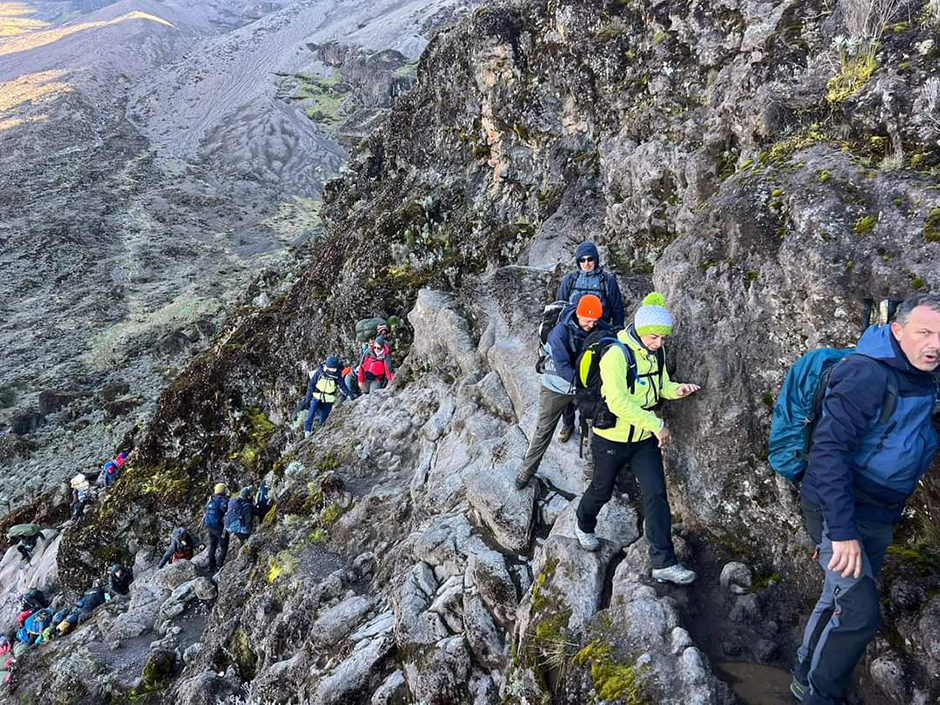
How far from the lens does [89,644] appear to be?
12.9 metres

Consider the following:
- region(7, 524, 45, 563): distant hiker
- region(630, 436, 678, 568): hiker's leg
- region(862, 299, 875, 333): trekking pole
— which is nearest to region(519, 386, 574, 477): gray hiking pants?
region(630, 436, 678, 568): hiker's leg

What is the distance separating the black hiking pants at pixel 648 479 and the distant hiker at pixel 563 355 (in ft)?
3.89

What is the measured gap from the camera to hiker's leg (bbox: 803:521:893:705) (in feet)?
13.1

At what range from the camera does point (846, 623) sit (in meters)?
4.03

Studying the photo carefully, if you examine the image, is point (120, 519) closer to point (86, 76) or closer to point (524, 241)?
point (524, 241)

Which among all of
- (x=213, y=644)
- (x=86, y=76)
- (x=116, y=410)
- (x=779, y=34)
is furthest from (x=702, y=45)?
(x=86, y=76)

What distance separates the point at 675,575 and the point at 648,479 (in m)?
0.98

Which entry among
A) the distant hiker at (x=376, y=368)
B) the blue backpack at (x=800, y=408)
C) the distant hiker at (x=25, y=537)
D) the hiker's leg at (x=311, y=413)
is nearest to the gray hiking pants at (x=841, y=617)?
the blue backpack at (x=800, y=408)

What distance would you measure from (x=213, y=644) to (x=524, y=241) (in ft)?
39.5

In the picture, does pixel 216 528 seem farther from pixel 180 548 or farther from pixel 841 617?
pixel 841 617

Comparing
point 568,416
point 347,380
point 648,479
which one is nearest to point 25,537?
point 347,380

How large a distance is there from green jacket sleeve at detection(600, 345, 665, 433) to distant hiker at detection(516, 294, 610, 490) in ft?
3.55

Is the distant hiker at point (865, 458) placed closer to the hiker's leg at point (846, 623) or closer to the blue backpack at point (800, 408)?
the hiker's leg at point (846, 623)

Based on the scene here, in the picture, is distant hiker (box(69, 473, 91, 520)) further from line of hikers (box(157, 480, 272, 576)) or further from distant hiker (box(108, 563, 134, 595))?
line of hikers (box(157, 480, 272, 576))
